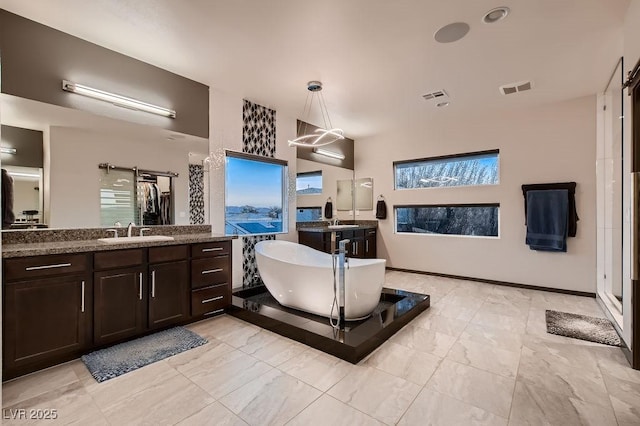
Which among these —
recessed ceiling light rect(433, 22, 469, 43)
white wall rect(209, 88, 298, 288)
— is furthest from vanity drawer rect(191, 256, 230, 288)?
recessed ceiling light rect(433, 22, 469, 43)

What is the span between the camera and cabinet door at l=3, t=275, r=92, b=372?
2086 millimetres

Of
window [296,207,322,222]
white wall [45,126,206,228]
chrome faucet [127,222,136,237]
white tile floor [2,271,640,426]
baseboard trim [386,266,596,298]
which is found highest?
white wall [45,126,206,228]

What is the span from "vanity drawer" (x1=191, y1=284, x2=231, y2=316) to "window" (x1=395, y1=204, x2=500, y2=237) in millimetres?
3699

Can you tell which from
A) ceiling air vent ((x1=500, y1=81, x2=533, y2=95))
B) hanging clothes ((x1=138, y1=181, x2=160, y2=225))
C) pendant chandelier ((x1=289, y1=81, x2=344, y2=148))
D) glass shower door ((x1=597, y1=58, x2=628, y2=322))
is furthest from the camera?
pendant chandelier ((x1=289, y1=81, x2=344, y2=148))

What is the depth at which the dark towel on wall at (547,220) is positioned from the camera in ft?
13.7

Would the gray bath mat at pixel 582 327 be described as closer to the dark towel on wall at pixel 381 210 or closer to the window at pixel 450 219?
the window at pixel 450 219

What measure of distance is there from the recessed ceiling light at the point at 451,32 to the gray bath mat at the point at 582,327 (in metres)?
2.98

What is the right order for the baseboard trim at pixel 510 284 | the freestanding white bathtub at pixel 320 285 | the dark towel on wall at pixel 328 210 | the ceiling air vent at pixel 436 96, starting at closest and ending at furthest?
the freestanding white bathtub at pixel 320 285
the ceiling air vent at pixel 436 96
the baseboard trim at pixel 510 284
the dark towel on wall at pixel 328 210

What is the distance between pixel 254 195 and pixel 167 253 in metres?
1.72

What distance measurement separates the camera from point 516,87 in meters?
3.83

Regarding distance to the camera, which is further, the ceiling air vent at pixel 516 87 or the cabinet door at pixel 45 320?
the ceiling air vent at pixel 516 87

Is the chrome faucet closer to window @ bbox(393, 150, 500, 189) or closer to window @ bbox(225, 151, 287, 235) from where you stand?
window @ bbox(225, 151, 287, 235)

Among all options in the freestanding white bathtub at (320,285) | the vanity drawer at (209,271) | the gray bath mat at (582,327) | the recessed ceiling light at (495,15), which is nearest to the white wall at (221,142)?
the vanity drawer at (209,271)

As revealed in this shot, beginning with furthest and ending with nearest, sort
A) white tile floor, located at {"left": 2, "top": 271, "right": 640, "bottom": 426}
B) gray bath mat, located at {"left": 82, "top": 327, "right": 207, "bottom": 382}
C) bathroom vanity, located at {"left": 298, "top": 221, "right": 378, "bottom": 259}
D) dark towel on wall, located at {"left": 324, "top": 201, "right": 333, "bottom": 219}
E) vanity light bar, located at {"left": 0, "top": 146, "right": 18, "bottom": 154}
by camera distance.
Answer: dark towel on wall, located at {"left": 324, "top": 201, "right": 333, "bottom": 219} → bathroom vanity, located at {"left": 298, "top": 221, "right": 378, "bottom": 259} → vanity light bar, located at {"left": 0, "top": 146, "right": 18, "bottom": 154} → gray bath mat, located at {"left": 82, "top": 327, "right": 207, "bottom": 382} → white tile floor, located at {"left": 2, "top": 271, "right": 640, "bottom": 426}
